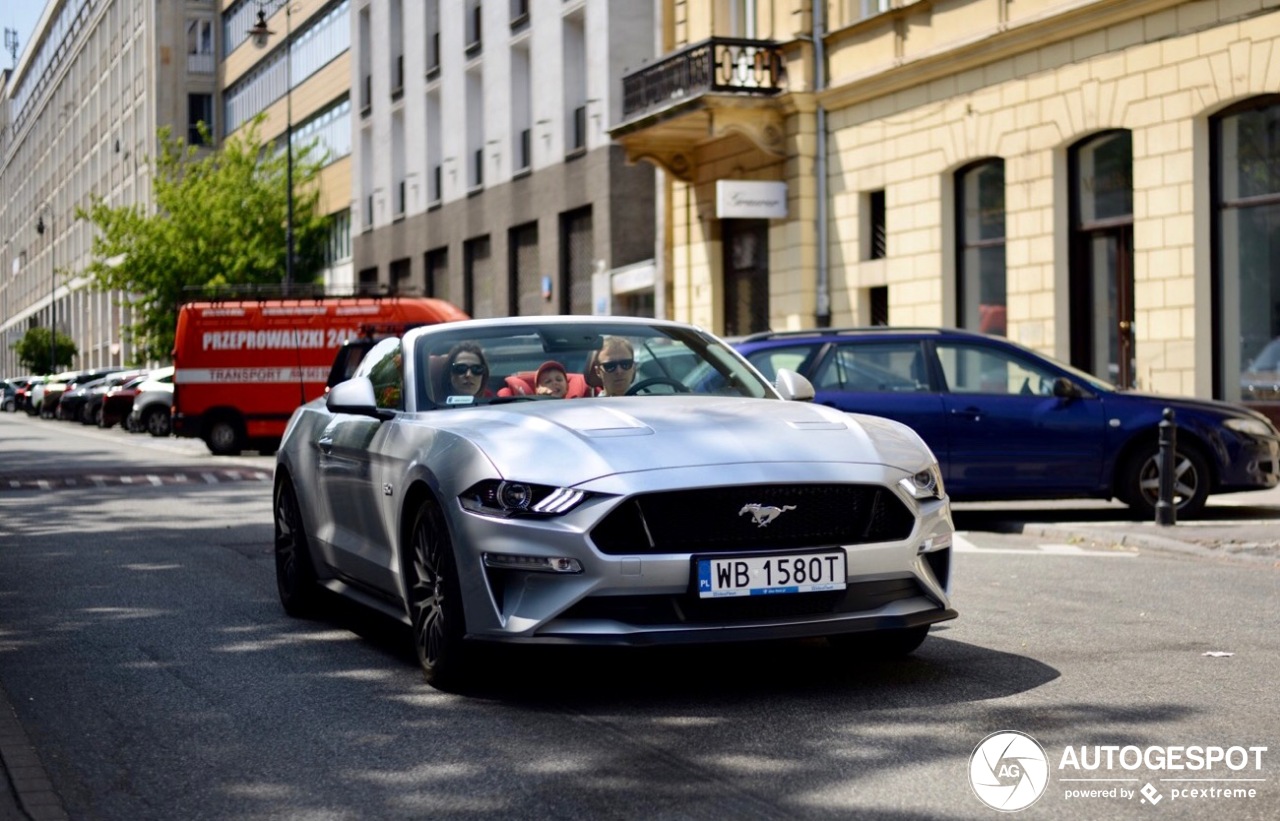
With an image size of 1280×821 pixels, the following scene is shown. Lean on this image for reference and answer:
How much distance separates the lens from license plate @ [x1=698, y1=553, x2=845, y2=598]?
21.5ft

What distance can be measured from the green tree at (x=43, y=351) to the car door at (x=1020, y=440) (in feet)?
324

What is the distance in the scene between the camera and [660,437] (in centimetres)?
692

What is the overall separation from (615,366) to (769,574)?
178 cm

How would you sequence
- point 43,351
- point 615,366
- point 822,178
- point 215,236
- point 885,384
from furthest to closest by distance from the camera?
point 43,351 < point 215,236 < point 822,178 < point 885,384 < point 615,366

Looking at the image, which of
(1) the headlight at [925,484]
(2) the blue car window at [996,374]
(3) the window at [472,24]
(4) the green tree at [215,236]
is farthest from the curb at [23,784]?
(4) the green tree at [215,236]

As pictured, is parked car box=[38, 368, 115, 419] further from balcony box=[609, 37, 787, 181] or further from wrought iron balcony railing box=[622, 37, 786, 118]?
wrought iron balcony railing box=[622, 37, 786, 118]

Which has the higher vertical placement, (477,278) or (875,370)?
(477,278)

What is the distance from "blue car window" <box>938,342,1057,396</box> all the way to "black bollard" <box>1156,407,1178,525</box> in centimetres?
106

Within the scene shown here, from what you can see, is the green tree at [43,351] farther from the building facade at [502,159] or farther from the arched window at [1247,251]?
the arched window at [1247,251]

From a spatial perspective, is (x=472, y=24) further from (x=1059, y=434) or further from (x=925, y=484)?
(x=925, y=484)

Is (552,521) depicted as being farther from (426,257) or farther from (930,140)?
(426,257)

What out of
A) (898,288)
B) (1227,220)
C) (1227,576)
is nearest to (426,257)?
(898,288)

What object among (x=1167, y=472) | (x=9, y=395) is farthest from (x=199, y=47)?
(x=1167, y=472)

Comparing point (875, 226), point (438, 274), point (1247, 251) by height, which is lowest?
point (1247, 251)
